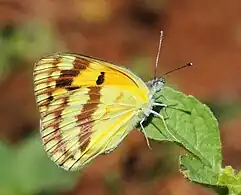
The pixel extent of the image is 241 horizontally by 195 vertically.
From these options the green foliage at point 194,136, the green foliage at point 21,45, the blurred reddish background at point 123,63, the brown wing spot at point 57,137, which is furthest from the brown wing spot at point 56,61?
the green foliage at point 21,45

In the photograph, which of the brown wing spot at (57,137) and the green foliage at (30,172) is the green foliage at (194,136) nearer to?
the brown wing spot at (57,137)

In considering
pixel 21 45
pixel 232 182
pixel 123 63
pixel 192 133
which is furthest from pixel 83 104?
pixel 123 63

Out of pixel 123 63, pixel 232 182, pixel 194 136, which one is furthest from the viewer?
pixel 123 63

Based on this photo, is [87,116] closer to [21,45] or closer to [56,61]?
[56,61]

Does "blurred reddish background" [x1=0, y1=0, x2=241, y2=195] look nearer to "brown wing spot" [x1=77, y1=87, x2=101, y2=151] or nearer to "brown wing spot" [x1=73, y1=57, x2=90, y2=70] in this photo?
"brown wing spot" [x1=77, y1=87, x2=101, y2=151]

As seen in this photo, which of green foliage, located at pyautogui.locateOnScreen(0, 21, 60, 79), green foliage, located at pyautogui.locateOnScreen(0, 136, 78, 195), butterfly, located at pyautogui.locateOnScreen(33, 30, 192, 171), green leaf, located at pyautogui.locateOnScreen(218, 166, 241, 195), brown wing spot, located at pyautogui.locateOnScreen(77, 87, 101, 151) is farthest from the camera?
green foliage, located at pyautogui.locateOnScreen(0, 21, 60, 79)

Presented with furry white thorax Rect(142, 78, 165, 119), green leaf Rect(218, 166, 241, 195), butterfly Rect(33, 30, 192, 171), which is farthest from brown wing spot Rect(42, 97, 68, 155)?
green leaf Rect(218, 166, 241, 195)
